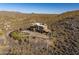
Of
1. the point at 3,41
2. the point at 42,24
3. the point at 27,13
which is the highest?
the point at 27,13

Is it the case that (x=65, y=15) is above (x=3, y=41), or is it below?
above

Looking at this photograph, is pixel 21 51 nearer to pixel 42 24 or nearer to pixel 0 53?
pixel 0 53

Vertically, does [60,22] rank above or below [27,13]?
below

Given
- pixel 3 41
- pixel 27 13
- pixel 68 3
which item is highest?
pixel 68 3
